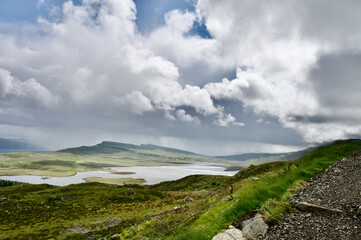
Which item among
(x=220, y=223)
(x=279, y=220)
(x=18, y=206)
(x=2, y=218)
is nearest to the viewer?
(x=279, y=220)

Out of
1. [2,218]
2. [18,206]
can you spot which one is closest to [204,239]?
[2,218]

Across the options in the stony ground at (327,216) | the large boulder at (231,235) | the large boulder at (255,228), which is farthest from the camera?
the large boulder at (231,235)

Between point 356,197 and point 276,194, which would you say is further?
point 276,194

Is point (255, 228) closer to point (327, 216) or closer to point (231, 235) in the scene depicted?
point (231, 235)

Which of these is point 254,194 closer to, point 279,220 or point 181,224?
point 279,220

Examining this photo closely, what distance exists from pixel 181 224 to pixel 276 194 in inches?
288

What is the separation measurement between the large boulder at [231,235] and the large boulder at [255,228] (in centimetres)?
21

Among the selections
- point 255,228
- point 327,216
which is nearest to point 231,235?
point 255,228

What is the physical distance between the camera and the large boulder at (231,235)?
830 cm

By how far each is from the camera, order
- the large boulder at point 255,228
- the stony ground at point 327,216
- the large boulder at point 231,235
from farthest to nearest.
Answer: the large boulder at point 231,235, the large boulder at point 255,228, the stony ground at point 327,216

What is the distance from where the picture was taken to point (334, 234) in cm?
718

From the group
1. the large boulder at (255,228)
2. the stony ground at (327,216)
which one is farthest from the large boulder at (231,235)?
the stony ground at (327,216)

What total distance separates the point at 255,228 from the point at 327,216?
118 inches

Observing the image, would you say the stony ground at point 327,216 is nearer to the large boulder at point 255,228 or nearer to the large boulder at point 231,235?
the large boulder at point 255,228
